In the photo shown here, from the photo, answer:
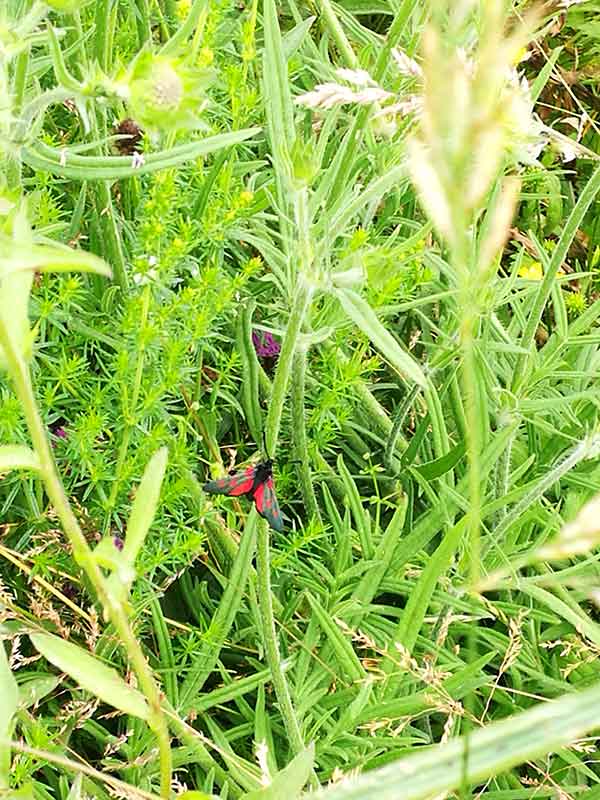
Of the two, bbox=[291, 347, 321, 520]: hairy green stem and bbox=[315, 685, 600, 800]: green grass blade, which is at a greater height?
bbox=[315, 685, 600, 800]: green grass blade

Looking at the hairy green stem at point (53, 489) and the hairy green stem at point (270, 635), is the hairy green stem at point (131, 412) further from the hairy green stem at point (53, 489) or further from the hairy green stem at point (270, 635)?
the hairy green stem at point (53, 489)

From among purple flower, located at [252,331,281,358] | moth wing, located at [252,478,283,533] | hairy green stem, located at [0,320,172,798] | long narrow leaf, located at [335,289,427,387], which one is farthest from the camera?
purple flower, located at [252,331,281,358]

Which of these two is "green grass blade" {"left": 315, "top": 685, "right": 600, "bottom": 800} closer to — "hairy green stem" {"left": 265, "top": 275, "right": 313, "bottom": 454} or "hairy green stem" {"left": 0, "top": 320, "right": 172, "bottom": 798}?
"hairy green stem" {"left": 0, "top": 320, "right": 172, "bottom": 798}

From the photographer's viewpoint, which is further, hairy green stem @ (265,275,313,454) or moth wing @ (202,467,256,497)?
moth wing @ (202,467,256,497)

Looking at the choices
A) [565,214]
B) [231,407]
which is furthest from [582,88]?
[231,407]

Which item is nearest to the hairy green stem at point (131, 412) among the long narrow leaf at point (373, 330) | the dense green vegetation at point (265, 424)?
the dense green vegetation at point (265, 424)

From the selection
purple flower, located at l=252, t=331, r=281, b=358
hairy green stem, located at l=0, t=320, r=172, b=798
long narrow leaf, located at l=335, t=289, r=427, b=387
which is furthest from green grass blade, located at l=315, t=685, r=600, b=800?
purple flower, located at l=252, t=331, r=281, b=358

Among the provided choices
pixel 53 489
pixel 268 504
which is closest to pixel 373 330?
pixel 268 504
